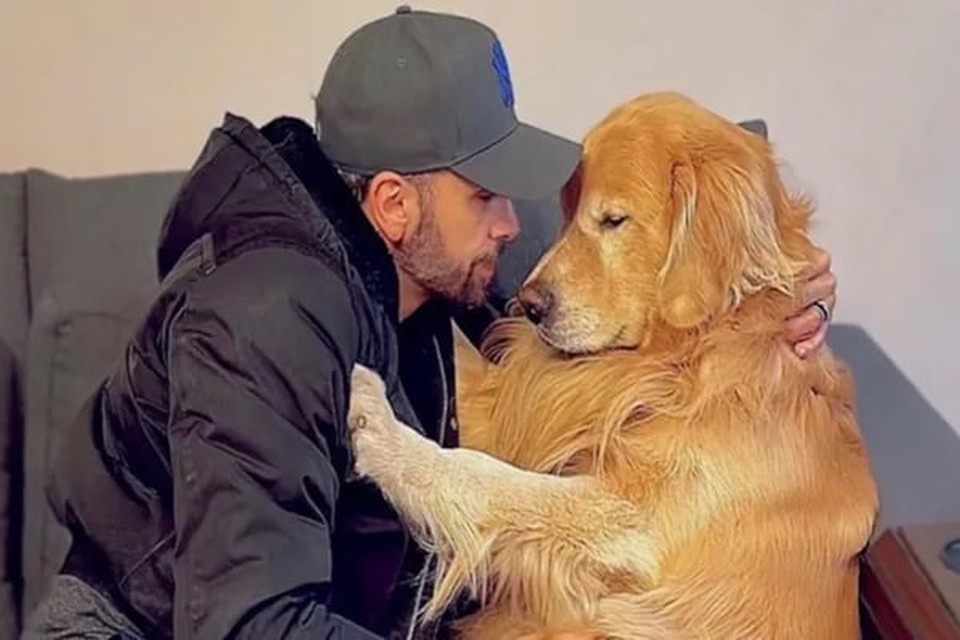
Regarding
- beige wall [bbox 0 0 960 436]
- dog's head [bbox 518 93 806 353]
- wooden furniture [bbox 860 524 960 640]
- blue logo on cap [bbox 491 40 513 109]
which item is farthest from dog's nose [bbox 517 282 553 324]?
beige wall [bbox 0 0 960 436]

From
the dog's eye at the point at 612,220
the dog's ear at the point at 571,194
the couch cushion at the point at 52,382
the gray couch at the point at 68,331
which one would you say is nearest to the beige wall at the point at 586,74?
the gray couch at the point at 68,331

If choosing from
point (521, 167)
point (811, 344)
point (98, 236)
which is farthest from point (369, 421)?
point (98, 236)

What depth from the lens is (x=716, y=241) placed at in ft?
5.15

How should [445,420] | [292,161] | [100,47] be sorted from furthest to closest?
[100,47] → [445,420] → [292,161]

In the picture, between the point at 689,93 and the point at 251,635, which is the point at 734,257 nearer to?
the point at 251,635

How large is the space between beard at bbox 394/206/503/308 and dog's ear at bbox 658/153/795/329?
8.1 inches

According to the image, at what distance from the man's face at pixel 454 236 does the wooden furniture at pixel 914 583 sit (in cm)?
55

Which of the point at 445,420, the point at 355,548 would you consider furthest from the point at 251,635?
the point at 445,420

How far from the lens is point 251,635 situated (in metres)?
1.35

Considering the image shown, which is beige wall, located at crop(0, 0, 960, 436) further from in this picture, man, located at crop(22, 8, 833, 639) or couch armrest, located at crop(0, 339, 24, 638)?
man, located at crop(22, 8, 833, 639)

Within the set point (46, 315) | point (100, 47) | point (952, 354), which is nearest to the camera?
point (46, 315)

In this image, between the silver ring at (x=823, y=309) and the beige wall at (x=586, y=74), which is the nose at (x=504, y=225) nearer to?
the silver ring at (x=823, y=309)

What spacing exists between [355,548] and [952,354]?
1.47 metres

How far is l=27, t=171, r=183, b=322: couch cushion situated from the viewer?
2123 millimetres
